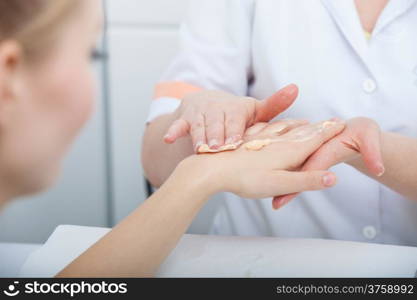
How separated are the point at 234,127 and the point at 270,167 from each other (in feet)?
0.36

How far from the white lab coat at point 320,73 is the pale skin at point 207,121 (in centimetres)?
4

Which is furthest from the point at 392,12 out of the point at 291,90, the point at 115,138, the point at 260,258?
the point at 115,138

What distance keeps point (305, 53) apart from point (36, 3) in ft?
1.95

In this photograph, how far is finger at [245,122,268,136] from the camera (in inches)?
34.0

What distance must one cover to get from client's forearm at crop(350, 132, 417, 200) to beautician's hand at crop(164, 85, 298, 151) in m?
0.15

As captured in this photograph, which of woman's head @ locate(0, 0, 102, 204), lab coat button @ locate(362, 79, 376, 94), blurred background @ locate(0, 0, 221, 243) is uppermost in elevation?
woman's head @ locate(0, 0, 102, 204)

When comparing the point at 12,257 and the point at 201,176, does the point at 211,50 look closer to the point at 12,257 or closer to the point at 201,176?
the point at 201,176

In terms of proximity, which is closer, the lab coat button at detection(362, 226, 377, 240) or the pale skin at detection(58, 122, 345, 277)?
the pale skin at detection(58, 122, 345, 277)

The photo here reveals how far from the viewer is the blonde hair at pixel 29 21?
1.42 ft

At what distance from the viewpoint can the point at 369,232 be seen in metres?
0.92

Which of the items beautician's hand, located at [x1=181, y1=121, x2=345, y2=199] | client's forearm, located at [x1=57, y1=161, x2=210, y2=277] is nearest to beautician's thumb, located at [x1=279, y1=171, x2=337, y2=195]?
beautician's hand, located at [x1=181, y1=121, x2=345, y2=199]

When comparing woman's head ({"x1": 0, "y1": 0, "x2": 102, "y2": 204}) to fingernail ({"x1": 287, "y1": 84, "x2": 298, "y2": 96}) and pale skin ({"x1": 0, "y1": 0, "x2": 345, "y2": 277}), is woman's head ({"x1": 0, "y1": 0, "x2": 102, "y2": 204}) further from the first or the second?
fingernail ({"x1": 287, "y1": 84, "x2": 298, "y2": 96})

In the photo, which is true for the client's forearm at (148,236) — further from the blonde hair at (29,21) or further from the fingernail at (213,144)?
the blonde hair at (29,21)

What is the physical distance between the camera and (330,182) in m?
0.71
